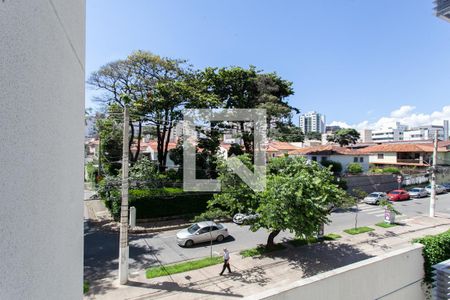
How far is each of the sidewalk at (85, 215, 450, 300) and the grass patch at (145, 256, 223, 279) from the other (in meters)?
0.26

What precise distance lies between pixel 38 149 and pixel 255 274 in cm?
1136

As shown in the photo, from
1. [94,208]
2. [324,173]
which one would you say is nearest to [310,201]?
[324,173]

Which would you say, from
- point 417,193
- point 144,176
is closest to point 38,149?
point 144,176

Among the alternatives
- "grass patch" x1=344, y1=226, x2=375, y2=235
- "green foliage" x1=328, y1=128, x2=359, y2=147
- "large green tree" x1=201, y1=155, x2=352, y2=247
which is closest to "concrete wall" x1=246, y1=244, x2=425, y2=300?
"large green tree" x1=201, y1=155, x2=352, y2=247

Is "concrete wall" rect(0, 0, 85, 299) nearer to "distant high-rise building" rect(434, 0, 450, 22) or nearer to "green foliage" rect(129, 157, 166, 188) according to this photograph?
"distant high-rise building" rect(434, 0, 450, 22)

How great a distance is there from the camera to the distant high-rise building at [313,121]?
438 ft

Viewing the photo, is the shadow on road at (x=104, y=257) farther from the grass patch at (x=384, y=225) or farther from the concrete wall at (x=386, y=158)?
the concrete wall at (x=386, y=158)

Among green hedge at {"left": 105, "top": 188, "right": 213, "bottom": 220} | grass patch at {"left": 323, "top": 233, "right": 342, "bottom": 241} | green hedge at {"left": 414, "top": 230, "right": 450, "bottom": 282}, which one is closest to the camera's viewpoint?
green hedge at {"left": 414, "top": 230, "right": 450, "bottom": 282}

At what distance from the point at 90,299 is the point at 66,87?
381 inches

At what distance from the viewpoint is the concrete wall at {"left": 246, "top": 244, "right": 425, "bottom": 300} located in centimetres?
483

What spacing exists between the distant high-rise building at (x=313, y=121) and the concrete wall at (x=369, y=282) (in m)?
130

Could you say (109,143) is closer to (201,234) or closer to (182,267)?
(201,234)

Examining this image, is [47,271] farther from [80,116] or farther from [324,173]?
[324,173]

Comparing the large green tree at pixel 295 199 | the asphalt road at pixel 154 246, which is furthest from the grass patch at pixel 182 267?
the large green tree at pixel 295 199
